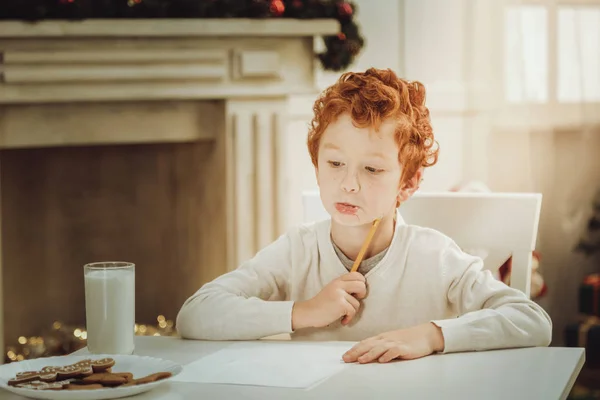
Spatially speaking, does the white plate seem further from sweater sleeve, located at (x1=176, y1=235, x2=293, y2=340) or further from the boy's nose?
the boy's nose

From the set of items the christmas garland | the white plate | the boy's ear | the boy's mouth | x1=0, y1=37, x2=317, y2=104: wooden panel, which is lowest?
the white plate

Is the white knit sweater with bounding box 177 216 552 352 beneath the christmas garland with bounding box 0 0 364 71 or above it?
beneath

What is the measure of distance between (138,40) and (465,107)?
1.49 m

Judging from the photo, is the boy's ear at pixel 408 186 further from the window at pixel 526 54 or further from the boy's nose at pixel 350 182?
the window at pixel 526 54

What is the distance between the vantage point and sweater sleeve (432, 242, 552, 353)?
138cm

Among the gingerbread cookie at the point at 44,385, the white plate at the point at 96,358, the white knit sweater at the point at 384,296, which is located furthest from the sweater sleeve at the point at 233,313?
the gingerbread cookie at the point at 44,385

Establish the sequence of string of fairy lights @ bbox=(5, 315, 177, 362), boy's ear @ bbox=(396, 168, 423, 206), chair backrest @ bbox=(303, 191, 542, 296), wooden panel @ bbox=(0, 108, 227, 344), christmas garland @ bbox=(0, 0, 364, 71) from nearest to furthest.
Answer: boy's ear @ bbox=(396, 168, 423, 206) < chair backrest @ bbox=(303, 191, 542, 296) < christmas garland @ bbox=(0, 0, 364, 71) < string of fairy lights @ bbox=(5, 315, 177, 362) < wooden panel @ bbox=(0, 108, 227, 344)

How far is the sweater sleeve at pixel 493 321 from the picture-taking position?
1375 millimetres

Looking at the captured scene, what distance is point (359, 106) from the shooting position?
152cm

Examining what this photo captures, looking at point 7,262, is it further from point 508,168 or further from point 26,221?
point 508,168

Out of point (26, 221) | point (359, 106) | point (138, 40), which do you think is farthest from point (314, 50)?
point (359, 106)

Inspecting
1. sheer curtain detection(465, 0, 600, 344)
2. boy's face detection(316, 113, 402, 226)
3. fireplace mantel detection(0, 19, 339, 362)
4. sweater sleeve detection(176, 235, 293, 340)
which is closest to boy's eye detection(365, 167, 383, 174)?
boy's face detection(316, 113, 402, 226)

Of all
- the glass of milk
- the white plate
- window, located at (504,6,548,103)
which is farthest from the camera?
window, located at (504,6,548,103)

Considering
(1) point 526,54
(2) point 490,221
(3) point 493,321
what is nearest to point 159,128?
(2) point 490,221
